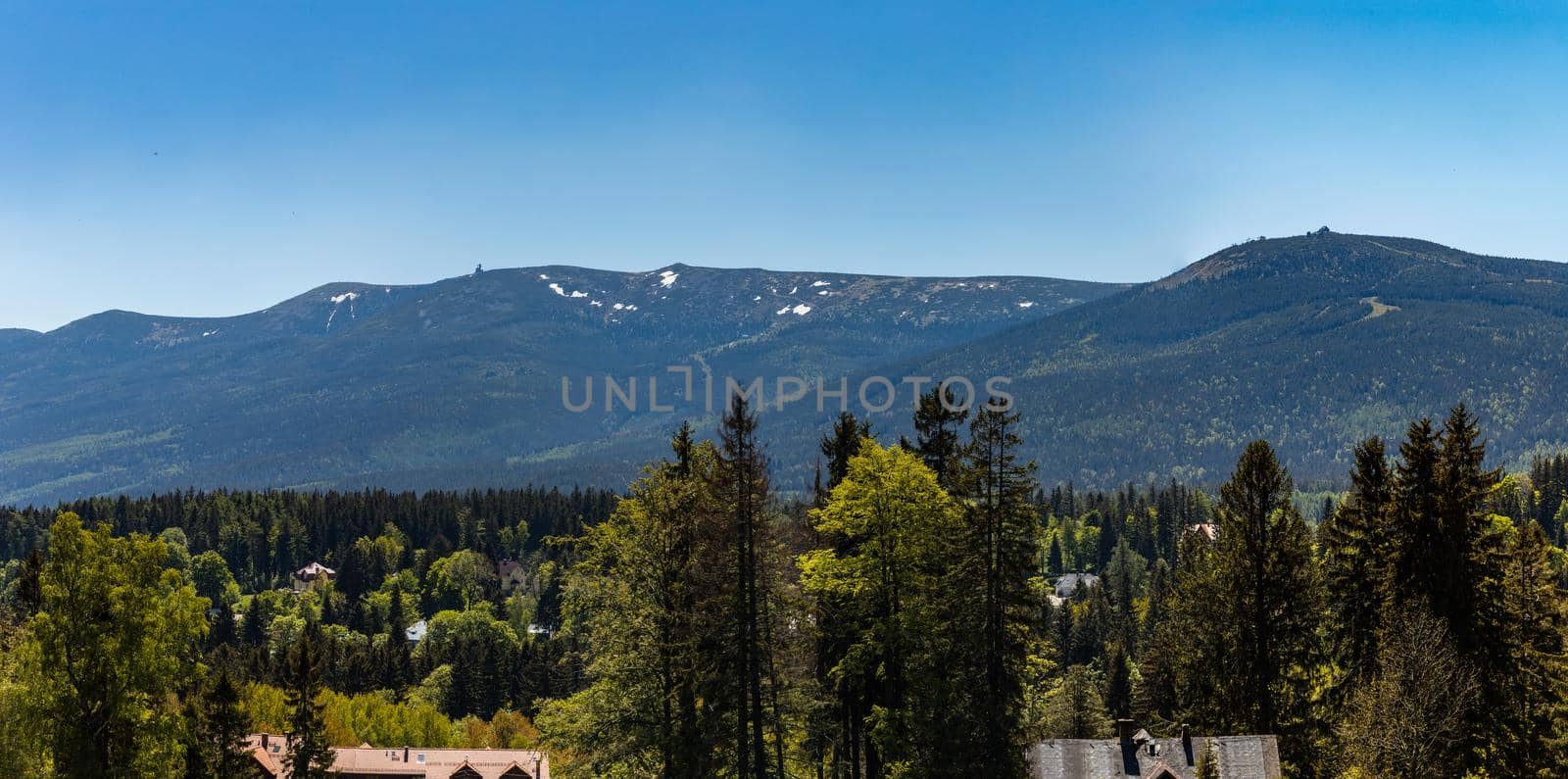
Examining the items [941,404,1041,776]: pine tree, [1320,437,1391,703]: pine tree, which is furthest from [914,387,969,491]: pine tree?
[1320,437,1391,703]: pine tree

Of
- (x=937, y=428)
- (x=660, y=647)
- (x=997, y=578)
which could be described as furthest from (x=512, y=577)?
(x=997, y=578)

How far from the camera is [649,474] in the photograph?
149 ft

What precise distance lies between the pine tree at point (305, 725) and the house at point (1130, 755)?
2655 cm

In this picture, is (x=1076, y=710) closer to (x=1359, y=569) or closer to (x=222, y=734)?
(x=1359, y=569)

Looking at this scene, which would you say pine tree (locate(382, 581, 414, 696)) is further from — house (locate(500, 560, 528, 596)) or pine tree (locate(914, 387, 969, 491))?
pine tree (locate(914, 387, 969, 491))

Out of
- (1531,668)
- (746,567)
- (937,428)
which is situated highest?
(937,428)

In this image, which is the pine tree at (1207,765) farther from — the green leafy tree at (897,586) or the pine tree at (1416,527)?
the green leafy tree at (897,586)

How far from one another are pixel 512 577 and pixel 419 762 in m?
111

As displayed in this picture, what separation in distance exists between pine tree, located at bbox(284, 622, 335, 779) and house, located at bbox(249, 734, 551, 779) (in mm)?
22906

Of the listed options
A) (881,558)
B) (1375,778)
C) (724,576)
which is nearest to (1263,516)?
(1375,778)

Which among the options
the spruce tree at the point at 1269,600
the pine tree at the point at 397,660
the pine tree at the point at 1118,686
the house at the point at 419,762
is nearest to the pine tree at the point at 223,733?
the house at the point at 419,762

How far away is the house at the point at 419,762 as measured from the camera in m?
80.1

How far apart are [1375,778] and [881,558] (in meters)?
14.6

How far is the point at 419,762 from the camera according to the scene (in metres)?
84.4
